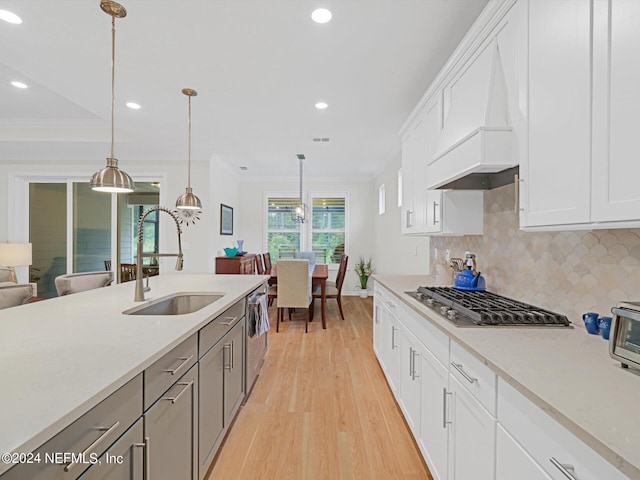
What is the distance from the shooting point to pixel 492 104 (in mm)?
1512

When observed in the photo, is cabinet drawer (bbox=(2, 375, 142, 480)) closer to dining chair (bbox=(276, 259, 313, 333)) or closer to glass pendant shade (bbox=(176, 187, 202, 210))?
glass pendant shade (bbox=(176, 187, 202, 210))

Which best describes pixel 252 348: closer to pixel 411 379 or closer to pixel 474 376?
pixel 411 379

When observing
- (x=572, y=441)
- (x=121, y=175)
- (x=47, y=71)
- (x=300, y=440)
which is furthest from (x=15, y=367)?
(x=47, y=71)

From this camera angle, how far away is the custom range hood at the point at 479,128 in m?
1.45

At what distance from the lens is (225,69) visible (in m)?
2.61

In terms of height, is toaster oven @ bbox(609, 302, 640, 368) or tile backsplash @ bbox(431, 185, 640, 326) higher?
tile backsplash @ bbox(431, 185, 640, 326)

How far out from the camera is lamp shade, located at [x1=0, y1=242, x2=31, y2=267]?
450 centimetres

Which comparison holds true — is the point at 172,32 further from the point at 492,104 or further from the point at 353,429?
the point at 353,429

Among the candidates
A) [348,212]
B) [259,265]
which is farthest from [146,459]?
[348,212]

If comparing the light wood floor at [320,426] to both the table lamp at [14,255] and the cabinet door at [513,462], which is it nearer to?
the cabinet door at [513,462]

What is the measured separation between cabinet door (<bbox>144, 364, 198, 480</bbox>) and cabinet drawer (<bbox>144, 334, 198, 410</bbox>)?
0.03 m

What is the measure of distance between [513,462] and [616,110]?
1.08m

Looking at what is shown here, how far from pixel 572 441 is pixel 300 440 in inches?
67.4

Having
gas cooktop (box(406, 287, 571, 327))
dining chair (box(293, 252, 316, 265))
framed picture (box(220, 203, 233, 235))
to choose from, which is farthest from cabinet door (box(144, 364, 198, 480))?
dining chair (box(293, 252, 316, 265))
